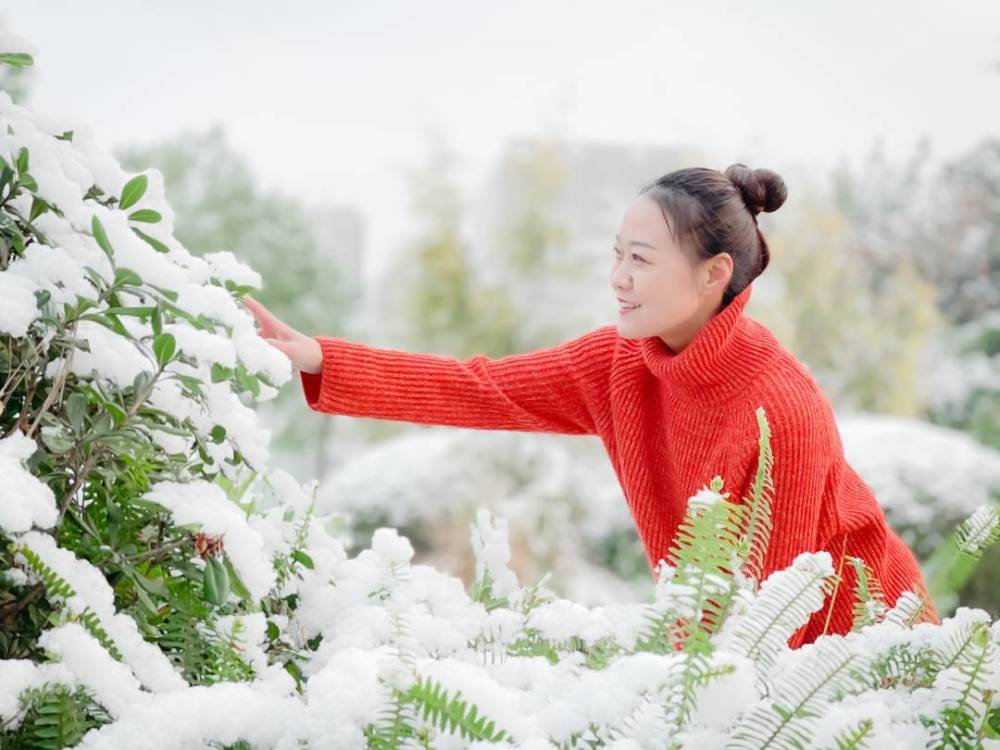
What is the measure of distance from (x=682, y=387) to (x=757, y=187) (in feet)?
1.12

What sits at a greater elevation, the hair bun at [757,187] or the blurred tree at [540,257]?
the hair bun at [757,187]

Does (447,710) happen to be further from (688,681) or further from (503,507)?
(503,507)

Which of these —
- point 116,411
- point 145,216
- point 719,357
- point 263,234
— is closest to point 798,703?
point 116,411

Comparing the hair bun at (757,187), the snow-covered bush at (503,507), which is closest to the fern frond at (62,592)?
the hair bun at (757,187)

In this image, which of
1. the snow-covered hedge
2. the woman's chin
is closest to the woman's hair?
the woman's chin

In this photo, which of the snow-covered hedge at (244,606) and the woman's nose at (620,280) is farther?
the woman's nose at (620,280)

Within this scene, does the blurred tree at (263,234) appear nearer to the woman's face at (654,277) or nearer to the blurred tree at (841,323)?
the blurred tree at (841,323)

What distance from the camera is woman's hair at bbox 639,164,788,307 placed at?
152 centimetres

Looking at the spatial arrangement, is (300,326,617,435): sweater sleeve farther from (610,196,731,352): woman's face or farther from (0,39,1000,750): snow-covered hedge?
(0,39,1000,750): snow-covered hedge

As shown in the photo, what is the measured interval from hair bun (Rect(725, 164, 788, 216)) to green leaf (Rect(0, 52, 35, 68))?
41.4 inches

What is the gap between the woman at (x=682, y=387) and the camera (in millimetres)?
1422

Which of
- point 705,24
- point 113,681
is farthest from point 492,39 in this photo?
point 113,681

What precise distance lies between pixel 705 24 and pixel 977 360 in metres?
6.01

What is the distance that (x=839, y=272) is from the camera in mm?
9883
